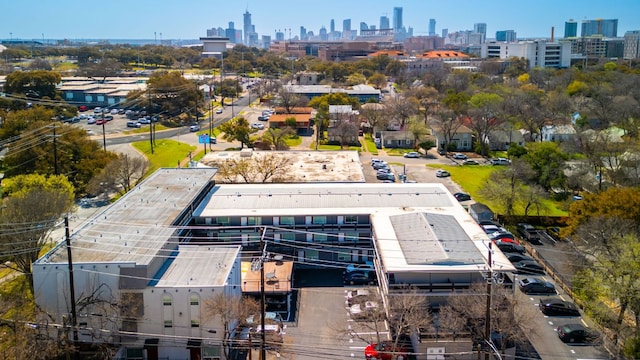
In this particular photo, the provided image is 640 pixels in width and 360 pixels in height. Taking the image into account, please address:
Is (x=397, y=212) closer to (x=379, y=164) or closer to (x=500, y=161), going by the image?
(x=379, y=164)

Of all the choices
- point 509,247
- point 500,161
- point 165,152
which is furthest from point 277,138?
point 509,247

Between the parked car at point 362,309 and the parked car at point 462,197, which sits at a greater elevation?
the parked car at point 462,197

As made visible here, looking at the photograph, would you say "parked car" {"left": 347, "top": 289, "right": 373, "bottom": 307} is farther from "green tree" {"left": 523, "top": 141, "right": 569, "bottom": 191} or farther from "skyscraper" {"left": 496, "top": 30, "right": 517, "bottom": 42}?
"skyscraper" {"left": 496, "top": 30, "right": 517, "bottom": 42}

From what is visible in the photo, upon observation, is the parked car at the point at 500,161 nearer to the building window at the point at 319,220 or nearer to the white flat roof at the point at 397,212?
the white flat roof at the point at 397,212

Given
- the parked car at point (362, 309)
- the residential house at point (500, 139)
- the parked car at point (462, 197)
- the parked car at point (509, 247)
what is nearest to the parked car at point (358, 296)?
the parked car at point (362, 309)

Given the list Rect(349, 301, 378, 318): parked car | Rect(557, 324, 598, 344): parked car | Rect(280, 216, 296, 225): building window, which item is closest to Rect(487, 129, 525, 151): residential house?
Rect(280, 216, 296, 225): building window

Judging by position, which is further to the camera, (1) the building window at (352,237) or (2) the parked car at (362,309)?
(1) the building window at (352,237)

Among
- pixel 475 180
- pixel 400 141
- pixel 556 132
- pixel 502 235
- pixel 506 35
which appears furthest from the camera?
pixel 506 35
